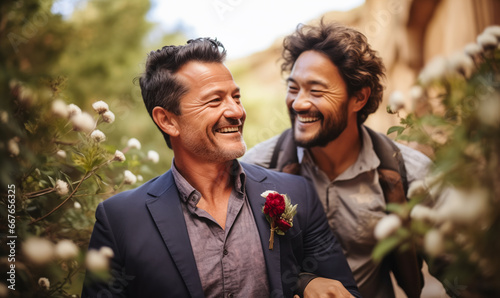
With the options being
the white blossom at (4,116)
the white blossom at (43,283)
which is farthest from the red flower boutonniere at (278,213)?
the white blossom at (4,116)

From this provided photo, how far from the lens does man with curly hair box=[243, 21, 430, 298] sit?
2262 millimetres

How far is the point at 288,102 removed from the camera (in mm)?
2445

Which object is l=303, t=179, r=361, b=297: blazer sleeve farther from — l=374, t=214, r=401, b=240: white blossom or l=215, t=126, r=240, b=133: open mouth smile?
l=374, t=214, r=401, b=240: white blossom

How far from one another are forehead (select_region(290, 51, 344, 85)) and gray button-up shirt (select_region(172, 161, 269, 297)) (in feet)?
3.02

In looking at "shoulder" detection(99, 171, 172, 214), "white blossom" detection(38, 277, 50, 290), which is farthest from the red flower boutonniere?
"white blossom" detection(38, 277, 50, 290)

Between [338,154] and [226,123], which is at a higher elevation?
[226,123]

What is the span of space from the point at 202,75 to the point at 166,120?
0.31 m

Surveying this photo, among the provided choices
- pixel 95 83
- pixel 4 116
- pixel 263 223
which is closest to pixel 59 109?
pixel 4 116

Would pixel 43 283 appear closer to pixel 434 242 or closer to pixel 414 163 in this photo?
pixel 434 242

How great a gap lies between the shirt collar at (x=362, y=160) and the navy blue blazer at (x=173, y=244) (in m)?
0.41

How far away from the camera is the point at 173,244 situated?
1667 millimetres

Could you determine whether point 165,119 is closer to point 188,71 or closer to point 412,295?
point 188,71

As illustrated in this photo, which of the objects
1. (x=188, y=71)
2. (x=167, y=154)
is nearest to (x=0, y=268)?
(x=188, y=71)

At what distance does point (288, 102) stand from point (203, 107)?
0.75 m
